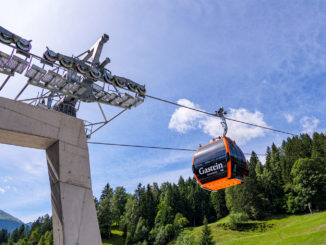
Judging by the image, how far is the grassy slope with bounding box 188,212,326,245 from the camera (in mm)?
35844

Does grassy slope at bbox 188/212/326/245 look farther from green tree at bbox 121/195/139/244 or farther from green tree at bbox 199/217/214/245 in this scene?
green tree at bbox 121/195/139/244

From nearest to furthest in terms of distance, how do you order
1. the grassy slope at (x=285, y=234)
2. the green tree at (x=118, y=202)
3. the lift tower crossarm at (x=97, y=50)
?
the lift tower crossarm at (x=97, y=50)
the grassy slope at (x=285, y=234)
the green tree at (x=118, y=202)

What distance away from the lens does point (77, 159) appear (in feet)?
36.4

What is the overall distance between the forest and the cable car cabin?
45.3 m

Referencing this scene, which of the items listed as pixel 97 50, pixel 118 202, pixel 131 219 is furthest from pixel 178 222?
pixel 97 50

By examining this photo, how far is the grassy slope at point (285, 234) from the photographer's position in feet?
118

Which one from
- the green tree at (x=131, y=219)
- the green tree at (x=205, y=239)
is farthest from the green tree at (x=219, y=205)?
the green tree at (x=205, y=239)

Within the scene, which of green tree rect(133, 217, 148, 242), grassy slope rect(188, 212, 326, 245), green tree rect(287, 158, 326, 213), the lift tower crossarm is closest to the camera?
the lift tower crossarm

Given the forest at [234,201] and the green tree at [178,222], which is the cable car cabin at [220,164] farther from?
the green tree at [178,222]

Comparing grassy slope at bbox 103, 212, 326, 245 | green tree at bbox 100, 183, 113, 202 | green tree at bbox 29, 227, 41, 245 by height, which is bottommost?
grassy slope at bbox 103, 212, 326, 245

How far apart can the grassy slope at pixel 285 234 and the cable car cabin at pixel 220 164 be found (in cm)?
2968

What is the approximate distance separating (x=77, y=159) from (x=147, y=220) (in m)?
69.3

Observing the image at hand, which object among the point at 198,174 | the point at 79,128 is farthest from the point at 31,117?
the point at 198,174

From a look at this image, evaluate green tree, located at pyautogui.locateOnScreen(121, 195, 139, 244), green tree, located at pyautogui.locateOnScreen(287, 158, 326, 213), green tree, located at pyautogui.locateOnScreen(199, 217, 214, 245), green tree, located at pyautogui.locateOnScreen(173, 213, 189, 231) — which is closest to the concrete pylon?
green tree, located at pyautogui.locateOnScreen(199, 217, 214, 245)
